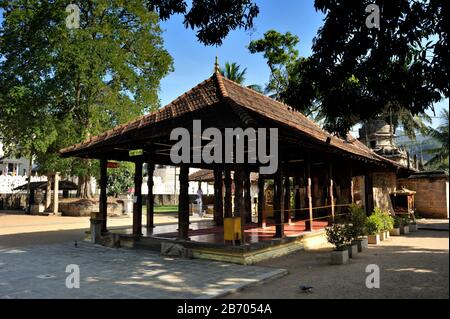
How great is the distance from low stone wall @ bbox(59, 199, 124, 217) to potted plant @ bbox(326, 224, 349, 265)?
1983 cm

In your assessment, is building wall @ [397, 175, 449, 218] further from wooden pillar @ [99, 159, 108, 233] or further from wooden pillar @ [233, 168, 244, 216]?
wooden pillar @ [99, 159, 108, 233]

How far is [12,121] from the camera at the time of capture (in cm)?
2333

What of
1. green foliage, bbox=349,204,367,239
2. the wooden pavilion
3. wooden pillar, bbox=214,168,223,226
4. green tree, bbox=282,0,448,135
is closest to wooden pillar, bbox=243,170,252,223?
the wooden pavilion

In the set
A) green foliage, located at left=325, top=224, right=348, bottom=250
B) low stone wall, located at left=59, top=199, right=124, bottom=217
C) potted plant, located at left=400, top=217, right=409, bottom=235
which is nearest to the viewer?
green foliage, located at left=325, top=224, right=348, bottom=250

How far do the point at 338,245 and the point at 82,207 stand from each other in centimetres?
2127

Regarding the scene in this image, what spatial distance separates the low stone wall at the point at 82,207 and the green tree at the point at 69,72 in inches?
70.9

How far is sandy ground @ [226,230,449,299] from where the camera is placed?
584 centimetres

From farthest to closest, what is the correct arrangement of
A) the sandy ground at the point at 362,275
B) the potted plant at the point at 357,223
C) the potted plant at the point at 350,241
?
the potted plant at the point at 357,223
the potted plant at the point at 350,241
the sandy ground at the point at 362,275

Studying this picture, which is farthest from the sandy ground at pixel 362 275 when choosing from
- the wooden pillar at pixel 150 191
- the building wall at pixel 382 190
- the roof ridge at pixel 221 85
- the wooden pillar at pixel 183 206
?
the building wall at pixel 382 190

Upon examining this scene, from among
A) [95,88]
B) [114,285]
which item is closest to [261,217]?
[114,285]

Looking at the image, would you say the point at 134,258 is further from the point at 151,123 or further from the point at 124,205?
the point at 124,205

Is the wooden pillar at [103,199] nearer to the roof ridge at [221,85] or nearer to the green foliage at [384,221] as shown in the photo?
the roof ridge at [221,85]

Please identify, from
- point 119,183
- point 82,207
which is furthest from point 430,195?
point 119,183

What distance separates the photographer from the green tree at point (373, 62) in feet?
21.0
